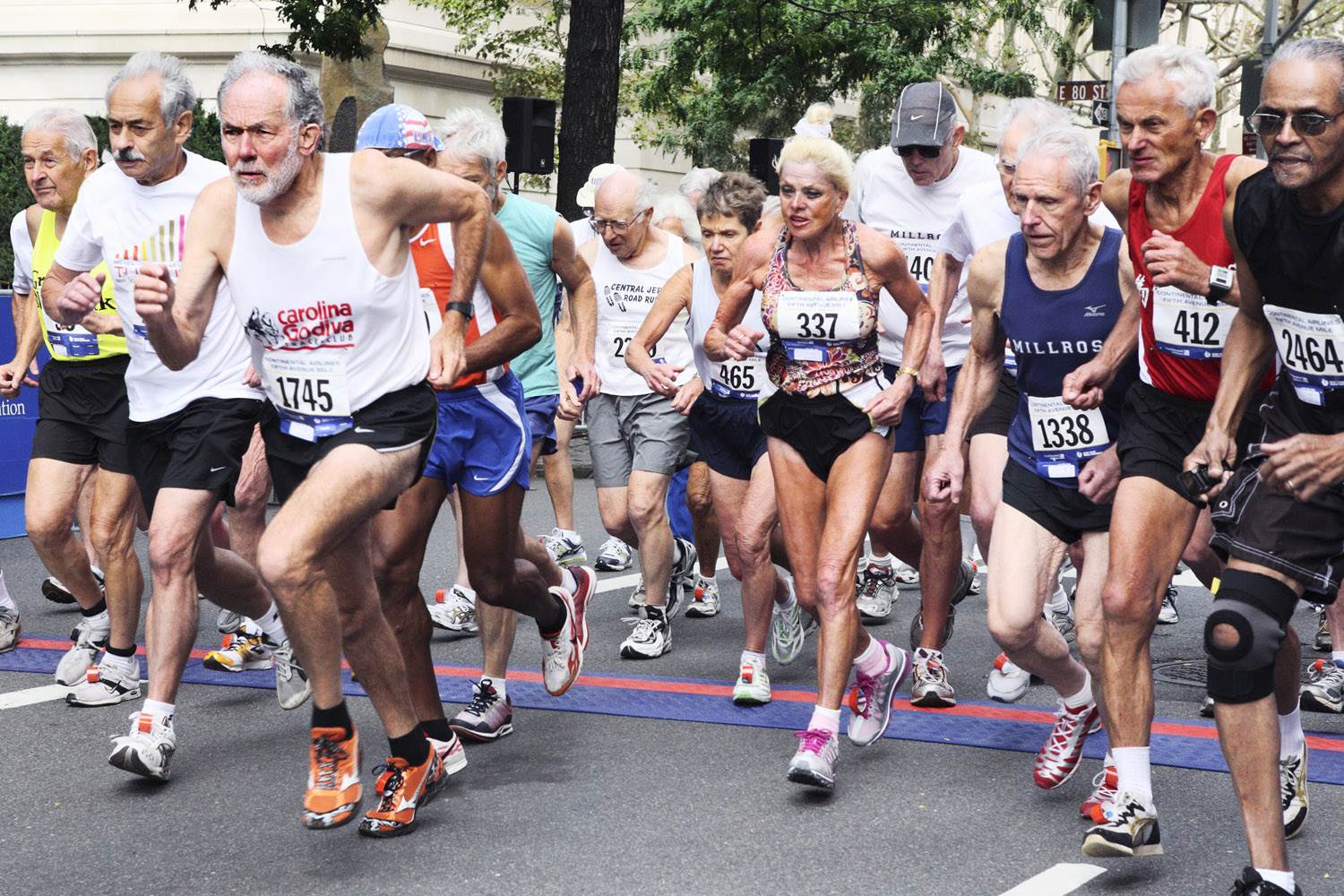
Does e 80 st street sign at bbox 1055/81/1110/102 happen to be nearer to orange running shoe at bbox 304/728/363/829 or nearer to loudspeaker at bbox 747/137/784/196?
loudspeaker at bbox 747/137/784/196

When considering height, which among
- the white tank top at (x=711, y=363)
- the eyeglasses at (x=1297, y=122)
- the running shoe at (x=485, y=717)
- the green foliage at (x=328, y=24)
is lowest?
the running shoe at (x=485, y=717)

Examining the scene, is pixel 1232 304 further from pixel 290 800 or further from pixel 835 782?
pixel 290 800

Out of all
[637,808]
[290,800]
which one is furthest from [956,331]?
[290,800]

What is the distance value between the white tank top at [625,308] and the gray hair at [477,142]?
6.06 feet

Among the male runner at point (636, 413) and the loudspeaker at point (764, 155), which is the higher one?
the loudspeaker at point (764, 155)

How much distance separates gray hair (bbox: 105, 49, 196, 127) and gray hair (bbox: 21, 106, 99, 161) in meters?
1.11

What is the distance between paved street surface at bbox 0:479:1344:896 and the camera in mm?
4559

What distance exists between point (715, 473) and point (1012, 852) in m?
2.82

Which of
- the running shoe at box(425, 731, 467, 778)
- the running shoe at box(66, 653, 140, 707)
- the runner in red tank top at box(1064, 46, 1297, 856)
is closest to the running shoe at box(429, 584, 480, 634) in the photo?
the running shoe at box(66, 653, 140, 707)

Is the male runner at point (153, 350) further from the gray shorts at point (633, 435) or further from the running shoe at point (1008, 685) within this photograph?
the running shoe at point (1008, 685)

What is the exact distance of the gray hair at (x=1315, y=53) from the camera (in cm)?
410

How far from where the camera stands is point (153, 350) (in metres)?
5.68

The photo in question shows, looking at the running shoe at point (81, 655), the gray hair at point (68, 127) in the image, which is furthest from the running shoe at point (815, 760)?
the gray hair at point (68, 127)

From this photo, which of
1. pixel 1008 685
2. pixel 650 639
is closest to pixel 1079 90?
pixel 650 639
